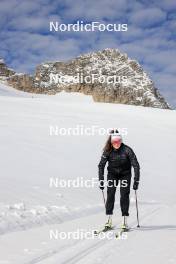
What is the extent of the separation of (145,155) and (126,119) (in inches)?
741

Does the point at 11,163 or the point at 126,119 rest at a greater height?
the point at 126,119

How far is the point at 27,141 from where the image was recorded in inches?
1139

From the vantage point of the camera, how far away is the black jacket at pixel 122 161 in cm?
1047

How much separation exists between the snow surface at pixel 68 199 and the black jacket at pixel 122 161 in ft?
3.83

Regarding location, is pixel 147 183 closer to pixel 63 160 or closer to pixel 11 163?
pixel 63 160

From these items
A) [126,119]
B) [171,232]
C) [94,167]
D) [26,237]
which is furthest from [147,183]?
[126,119]
